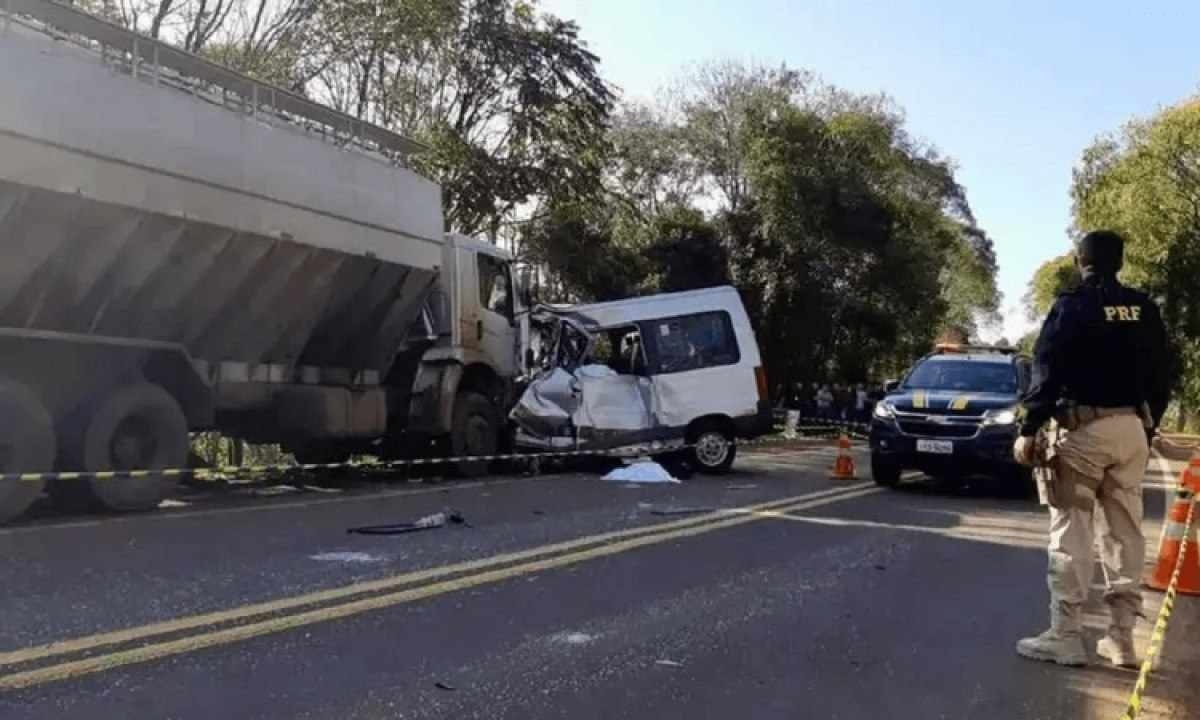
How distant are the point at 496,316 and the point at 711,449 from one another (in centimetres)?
334

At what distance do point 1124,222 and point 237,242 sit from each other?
34.1m

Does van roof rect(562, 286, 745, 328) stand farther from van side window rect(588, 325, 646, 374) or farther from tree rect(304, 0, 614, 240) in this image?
tree rect(304, 0, 614, 240)

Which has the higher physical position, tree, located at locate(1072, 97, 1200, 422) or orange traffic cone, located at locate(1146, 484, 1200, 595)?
tree, located at locate(1072, 97, 1200, 422)

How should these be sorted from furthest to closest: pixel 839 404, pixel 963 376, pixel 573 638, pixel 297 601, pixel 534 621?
pixel 839 404, pixel 963 376, pixel 297 601, pixel 534 621, pixel 573 638

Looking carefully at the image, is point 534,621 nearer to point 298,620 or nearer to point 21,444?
point 298,620

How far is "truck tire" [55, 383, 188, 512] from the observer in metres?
9.74

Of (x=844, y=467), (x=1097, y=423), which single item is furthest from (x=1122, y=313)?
(x=844, y=467)

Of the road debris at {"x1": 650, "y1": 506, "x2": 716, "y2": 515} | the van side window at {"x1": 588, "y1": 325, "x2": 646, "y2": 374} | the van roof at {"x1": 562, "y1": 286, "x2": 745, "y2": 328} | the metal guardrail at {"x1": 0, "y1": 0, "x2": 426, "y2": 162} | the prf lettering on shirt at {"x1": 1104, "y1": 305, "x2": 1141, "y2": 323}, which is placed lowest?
the road debris at {"x1": 650, "y1": 506, "x2": 716, "y2": 515}

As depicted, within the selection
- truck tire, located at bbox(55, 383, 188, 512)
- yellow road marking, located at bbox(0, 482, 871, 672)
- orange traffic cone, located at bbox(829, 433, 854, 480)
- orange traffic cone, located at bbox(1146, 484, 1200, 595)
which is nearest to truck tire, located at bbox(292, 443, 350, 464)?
truck tire, located at bbox(55, 383, 188, 512)

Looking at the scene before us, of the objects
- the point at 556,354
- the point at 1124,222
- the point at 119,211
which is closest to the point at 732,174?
the point at 1124,222

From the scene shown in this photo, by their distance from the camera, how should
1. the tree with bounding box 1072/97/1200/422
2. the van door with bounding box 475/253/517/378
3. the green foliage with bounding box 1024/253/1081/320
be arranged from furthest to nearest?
1. the green foliage with bounding box 1024/253/1081/320
2. the tree with bounding box 1072/97/1200/422
3. the van door with bounding box 475/253/517/378

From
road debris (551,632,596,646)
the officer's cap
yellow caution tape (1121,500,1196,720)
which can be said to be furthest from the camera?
road debris (551,632,596,646)

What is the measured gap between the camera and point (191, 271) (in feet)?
34.6

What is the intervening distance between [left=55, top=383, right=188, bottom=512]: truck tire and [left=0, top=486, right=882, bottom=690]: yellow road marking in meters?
4.22
